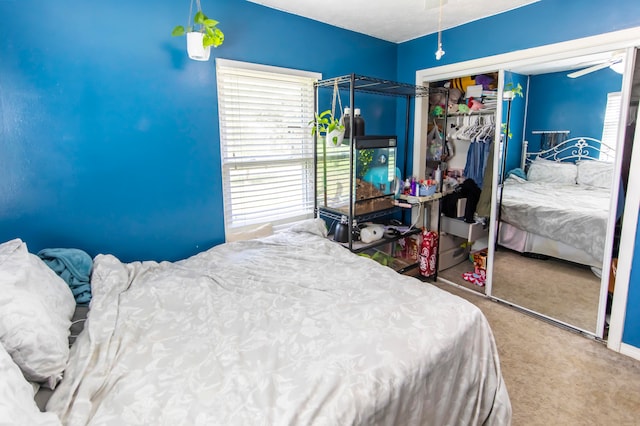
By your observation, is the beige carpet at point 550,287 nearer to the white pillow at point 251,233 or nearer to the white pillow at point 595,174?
the white pillow at point 595,174

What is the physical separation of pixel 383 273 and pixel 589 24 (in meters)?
2.11

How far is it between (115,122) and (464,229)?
3.02 metres

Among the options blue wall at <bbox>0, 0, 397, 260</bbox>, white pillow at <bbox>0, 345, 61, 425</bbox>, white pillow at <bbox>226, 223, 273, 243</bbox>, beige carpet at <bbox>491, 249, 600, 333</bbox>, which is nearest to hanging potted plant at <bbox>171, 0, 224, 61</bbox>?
blue wall at <bbox>0, 0, 397, 260</bbox>

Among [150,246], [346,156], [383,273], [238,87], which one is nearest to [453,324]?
[383,273]

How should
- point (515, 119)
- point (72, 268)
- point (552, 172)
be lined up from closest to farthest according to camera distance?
point (72, 268), point (552, 172), point (515, 119)

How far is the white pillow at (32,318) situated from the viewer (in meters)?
Answer: 1.07

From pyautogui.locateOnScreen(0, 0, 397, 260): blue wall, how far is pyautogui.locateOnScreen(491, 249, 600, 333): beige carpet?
249 cm

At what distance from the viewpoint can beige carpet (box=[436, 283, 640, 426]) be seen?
5.80 feet

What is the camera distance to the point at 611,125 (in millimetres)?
2266

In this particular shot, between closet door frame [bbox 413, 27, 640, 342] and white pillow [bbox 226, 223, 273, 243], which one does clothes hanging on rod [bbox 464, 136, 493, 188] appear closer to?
closet door frame [bbox 413, 27, 640, 342]

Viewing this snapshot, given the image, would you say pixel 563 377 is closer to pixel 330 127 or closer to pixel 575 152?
pixel 575 152

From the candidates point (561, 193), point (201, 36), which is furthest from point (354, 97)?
point (561, 193)

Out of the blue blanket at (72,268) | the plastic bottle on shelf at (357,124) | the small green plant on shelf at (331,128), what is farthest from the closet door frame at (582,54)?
the blue blanket at (72,268)

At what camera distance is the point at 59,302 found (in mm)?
1434
